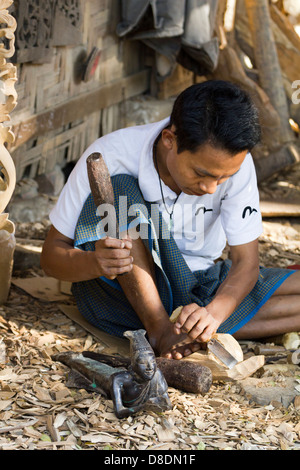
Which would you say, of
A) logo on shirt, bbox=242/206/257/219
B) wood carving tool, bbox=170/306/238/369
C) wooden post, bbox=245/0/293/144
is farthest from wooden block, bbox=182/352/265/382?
wooden post, bbox=245/0/293/144

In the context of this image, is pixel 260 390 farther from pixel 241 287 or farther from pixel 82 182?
pixel 82 182

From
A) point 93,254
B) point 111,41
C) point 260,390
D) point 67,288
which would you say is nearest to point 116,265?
point 93,254

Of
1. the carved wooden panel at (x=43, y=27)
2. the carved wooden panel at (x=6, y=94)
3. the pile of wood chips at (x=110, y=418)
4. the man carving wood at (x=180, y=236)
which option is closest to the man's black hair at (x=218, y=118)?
the man carving wood at (x=180, y=236)

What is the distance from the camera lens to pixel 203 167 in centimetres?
233

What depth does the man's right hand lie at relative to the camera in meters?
2.23

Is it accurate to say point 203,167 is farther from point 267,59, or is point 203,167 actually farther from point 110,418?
point 267,59

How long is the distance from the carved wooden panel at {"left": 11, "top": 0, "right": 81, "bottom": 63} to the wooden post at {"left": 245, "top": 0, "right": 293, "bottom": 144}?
75.2 inches

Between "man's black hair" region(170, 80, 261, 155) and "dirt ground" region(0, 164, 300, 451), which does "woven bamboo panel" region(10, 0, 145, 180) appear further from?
"man's black hair" region(170, 80, 261, 155)

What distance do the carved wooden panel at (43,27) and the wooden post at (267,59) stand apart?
1.91m

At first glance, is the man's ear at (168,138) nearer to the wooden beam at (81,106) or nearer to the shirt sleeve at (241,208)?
the shirt sleeve at (241,208)

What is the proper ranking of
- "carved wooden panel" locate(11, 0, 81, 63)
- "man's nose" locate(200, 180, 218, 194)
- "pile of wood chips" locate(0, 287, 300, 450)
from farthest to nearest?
"carved wooden panel" locate(11, 0, 81, 63), "man's nose" locate(200, 180, 218, 194), "pile of wood chips" locate(0, 287, 300, 450)

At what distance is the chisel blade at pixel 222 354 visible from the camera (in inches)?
96.6

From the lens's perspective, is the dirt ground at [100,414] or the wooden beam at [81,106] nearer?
the dirt ground at [100,414]

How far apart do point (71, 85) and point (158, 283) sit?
238 cm
